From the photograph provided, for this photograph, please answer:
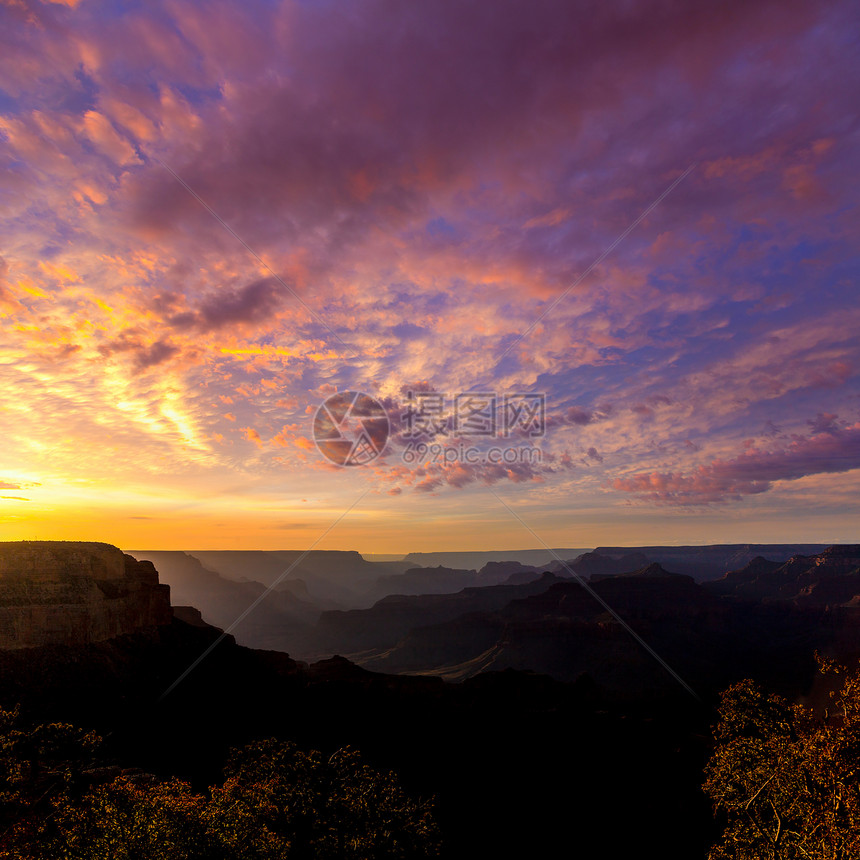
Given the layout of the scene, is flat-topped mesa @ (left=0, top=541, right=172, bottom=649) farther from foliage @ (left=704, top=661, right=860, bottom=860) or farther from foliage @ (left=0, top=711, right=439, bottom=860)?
foliage @ (left=704, top=661, right=860, bottom=860)

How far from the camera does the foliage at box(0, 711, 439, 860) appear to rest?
15.6m

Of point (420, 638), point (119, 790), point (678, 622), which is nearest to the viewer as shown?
point (119, 790)

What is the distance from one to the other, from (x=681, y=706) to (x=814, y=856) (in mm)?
74446

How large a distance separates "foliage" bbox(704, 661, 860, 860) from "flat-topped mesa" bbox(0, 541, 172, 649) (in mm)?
70150

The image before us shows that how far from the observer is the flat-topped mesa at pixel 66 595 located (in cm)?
5722

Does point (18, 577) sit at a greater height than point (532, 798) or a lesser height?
greater

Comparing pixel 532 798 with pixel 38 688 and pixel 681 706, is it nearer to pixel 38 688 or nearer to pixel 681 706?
pixel 681 706

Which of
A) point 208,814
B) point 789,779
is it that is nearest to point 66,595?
point 208,814

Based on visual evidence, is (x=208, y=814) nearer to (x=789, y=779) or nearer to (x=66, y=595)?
(x=789, y=779)

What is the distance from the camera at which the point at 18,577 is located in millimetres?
58844

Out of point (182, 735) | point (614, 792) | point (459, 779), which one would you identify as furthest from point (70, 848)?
point (614, 792)

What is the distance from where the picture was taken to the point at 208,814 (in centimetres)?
1675

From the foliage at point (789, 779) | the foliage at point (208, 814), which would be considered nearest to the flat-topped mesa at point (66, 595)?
the foliage at point (208, 814)

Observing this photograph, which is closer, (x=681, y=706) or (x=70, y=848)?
(x=70, y=848)
